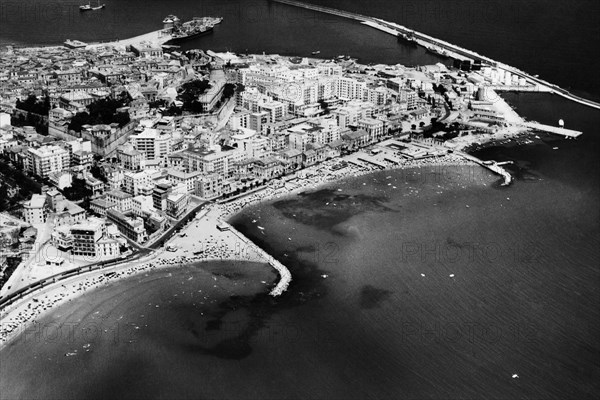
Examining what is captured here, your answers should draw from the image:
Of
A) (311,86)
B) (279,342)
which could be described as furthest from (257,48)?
(279,342)

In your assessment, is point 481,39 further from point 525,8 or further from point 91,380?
point 91,380

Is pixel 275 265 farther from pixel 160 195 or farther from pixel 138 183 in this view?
pixel 138 183

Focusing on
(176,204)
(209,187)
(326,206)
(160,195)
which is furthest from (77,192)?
(326,206)

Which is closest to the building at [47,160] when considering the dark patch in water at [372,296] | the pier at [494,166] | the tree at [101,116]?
the tree at [101,116]

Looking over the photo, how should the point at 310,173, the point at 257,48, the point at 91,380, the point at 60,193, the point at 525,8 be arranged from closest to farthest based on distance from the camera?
the point at 91,380
the point at 60,193
the point at 310,173
the point at 257,48
the point at 525,8

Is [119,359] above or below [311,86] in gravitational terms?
below

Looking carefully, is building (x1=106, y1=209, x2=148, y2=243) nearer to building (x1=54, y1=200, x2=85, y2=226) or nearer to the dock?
building (x1=54, y1=200, x2=85, y2=226)

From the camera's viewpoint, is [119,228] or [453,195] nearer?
[119,228]
